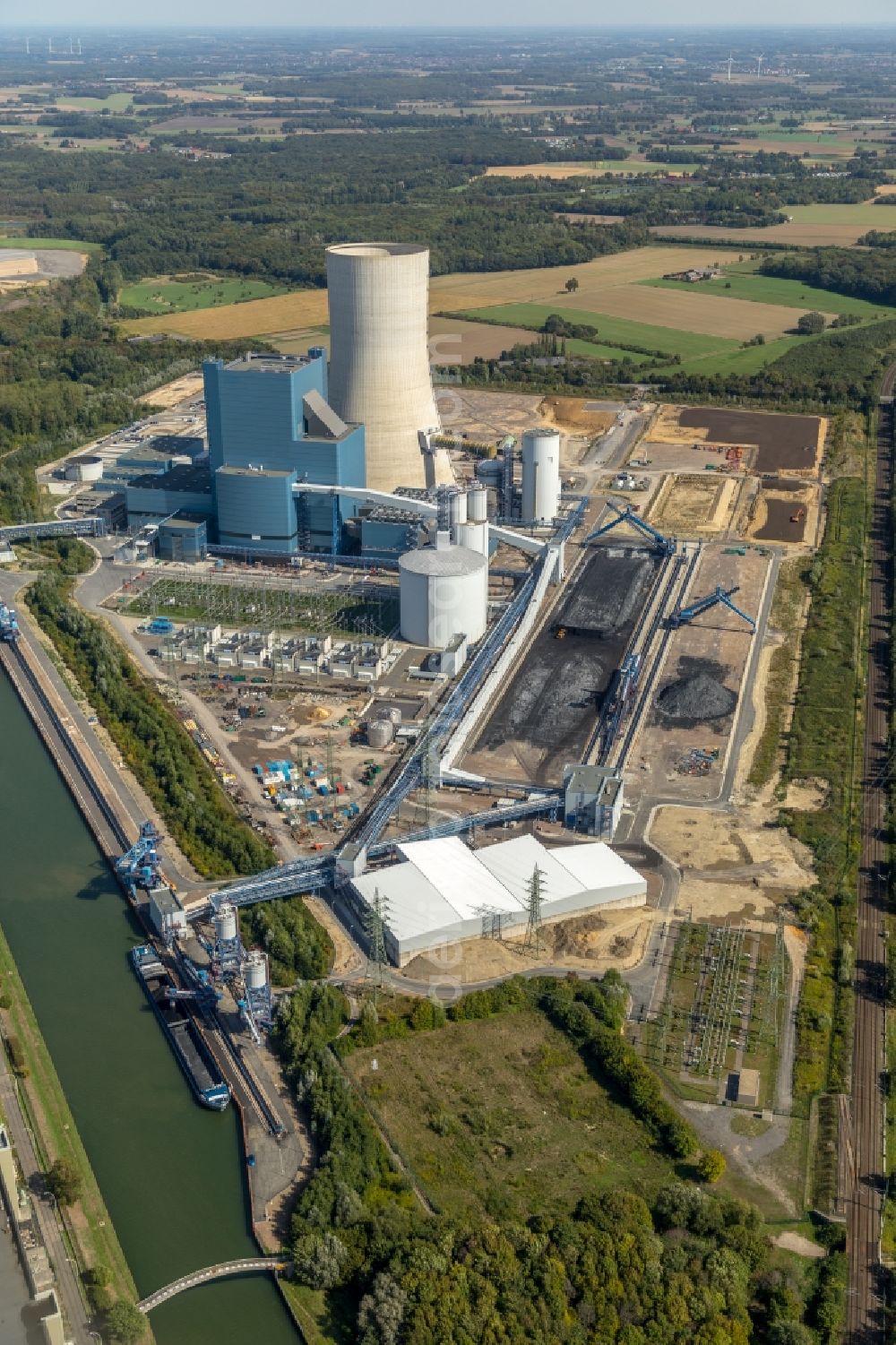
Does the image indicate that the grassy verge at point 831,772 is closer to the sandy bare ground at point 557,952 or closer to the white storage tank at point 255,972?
the sandy bare ground at point 557,952

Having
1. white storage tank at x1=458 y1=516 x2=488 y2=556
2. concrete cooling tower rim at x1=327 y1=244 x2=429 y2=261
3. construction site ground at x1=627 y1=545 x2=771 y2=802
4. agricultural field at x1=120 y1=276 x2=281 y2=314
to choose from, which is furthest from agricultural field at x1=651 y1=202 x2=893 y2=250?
white storage tank at x1=458 y1=516 x2=488 y2=556

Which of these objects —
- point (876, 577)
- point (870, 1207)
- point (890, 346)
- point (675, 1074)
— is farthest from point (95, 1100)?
point (890, 346)

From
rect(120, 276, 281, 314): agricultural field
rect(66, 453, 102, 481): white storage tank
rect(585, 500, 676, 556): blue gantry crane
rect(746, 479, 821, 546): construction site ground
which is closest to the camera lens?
rect(585, 500, 676, 556): blue gantry crane

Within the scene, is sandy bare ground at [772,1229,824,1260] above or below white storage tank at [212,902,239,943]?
below

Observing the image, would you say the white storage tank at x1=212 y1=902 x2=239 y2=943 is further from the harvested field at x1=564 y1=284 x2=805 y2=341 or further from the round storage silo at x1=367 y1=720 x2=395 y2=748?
the harvested field at x1=564 y1=284 x2=805 y2=341

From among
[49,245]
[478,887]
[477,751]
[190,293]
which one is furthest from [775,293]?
[478,887]

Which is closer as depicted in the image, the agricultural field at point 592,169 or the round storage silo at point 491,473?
the round storage silo at point 491,473

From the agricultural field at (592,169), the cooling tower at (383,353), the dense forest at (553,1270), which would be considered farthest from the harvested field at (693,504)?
the agricultural field at (592,169)
